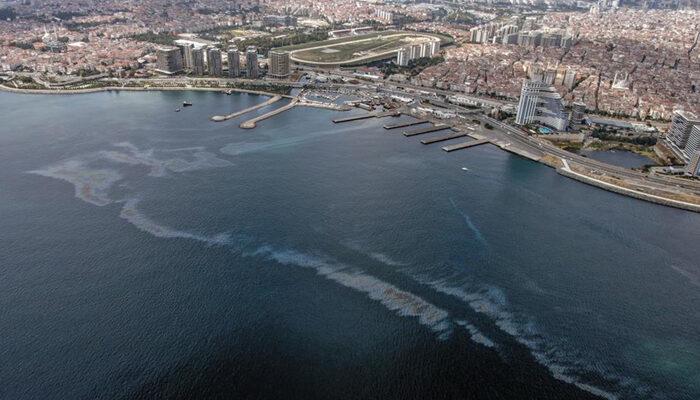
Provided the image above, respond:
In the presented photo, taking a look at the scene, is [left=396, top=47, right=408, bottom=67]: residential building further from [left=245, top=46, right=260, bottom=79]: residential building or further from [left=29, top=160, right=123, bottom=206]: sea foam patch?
[left=29, top=160, right=123, bottom=206]: sea foam patch

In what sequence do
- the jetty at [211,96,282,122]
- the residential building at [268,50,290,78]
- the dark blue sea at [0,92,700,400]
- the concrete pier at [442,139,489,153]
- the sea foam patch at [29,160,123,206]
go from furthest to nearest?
the residential building at [268,50,290,78], the jetty at [211,96,282,122], the concrete pier at [442,139,489,153], the sea foam patch at [29,160,123,206], the dark blue sea at [0,92,700,400]

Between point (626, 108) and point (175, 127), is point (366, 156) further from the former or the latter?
point (626, 108)

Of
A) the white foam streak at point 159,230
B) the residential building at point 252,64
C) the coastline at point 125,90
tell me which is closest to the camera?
the white foam streak at point 159,230

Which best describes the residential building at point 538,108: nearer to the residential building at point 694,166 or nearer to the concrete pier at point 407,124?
the concrete pier at point 407,124

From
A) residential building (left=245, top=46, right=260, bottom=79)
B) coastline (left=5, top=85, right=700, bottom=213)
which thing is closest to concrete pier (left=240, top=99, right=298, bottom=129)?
coastline (left=5, top=85, right=700, bottom=213)

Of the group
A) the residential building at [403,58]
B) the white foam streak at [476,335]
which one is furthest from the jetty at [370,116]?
the white foam streak at [476,335]

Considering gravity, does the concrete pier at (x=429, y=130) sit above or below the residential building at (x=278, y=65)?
below
